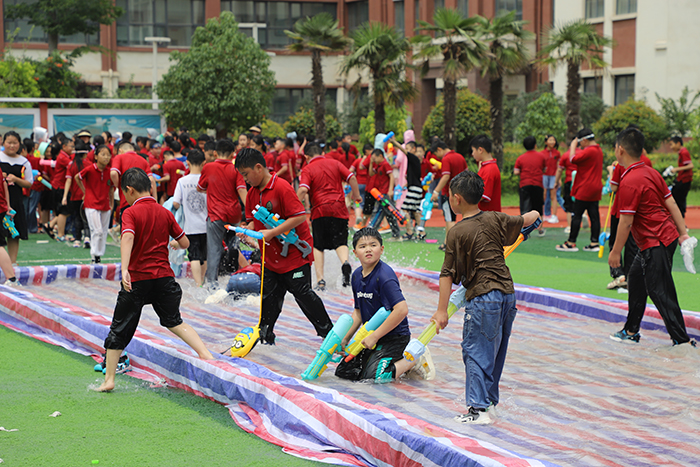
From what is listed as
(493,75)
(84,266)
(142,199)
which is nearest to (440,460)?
(142,199)

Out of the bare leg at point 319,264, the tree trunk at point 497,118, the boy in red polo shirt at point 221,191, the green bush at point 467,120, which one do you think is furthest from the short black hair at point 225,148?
the green bush at point 467,120

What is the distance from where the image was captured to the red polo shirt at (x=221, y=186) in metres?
9.33

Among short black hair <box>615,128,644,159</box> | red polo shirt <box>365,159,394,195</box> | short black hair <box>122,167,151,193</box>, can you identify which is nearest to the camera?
short black hair <box>122,167,151,193</box>

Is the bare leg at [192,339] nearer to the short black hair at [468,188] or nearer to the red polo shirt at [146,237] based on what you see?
the red polo shirt at [146,237]

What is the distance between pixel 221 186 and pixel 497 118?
19024mm

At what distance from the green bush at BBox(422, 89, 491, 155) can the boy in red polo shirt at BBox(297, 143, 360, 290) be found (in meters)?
22.9

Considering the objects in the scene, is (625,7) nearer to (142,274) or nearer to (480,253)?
(142,274)

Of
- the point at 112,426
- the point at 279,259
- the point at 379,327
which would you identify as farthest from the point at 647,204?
the point at 112,426

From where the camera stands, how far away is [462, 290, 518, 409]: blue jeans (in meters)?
4.66

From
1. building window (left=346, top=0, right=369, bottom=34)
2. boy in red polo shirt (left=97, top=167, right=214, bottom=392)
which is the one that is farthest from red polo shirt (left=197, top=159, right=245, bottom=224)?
building window (left=346, top=0, right=369, bottom=34)

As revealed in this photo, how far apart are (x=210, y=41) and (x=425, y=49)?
10.6m

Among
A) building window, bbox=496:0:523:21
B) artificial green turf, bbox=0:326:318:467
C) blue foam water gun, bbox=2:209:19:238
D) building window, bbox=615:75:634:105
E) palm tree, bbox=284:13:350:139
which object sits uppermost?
building window, bbox=496:0:523:21

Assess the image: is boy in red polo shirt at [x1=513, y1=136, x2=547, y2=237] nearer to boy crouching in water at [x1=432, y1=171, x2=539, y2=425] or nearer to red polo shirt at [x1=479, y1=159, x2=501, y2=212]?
red polo shirt at [x1=479, y1=159, x2=501, y2=212]

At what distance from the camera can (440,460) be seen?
3842 millimetres
